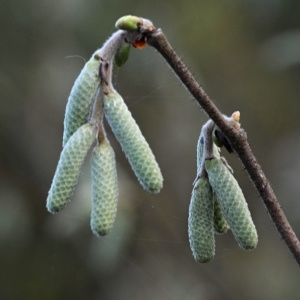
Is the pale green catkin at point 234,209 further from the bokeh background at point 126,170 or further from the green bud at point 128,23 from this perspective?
the bokeh background at point 126,170

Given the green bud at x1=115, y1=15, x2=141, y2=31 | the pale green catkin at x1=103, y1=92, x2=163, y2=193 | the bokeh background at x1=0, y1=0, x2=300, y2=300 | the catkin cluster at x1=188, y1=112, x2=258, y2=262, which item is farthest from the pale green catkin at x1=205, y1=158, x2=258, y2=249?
the bokeh background at x1=0, y1=0, x2=300, y2=300

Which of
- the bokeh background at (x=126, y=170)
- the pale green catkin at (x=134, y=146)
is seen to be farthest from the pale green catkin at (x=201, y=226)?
the bokeh background at (x=126, y=170)

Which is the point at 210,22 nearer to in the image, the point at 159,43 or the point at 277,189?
the point at 277,189

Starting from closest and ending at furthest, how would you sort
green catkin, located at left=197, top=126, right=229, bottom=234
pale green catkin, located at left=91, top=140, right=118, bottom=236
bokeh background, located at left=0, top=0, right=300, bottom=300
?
pale green catkin, located at left=91, top=140, right=118, bottom=236 < green catkin, located at left=197, top=126, right=229, bottom=234 < bokeh background, located at left=0, top=0, right=300, bottom=300

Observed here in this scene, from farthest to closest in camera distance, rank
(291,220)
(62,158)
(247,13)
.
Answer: (247,13) → (291,220) → (62,158)

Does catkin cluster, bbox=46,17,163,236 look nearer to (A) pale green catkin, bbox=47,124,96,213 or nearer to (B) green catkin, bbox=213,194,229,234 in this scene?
(A) pale green catkin, bbox=47,124,96,213

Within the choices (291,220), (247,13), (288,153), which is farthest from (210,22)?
(291,220)
